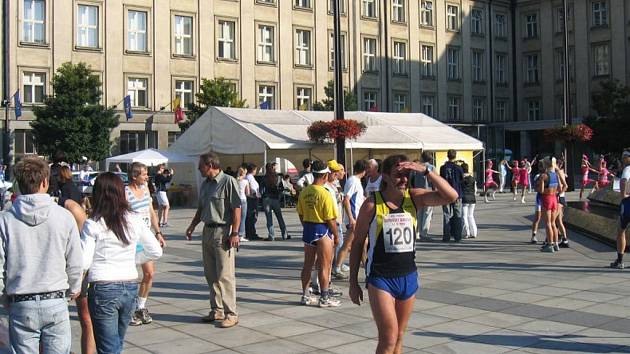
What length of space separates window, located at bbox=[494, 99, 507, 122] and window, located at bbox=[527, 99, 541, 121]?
6.36 ft

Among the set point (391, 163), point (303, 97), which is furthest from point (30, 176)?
point (303, 97)

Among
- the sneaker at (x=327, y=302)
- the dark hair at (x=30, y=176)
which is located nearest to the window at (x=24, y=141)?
the sneaker at (x=327, y=302)

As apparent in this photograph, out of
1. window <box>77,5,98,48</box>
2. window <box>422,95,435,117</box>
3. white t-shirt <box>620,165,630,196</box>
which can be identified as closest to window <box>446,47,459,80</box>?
window <box>422,95,435,117</box>

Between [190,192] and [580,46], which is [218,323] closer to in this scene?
[190,192]

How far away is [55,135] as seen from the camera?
3459cm

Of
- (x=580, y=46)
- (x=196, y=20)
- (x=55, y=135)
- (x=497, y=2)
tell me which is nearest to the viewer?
(x=55, y=135)

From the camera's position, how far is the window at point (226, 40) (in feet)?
144

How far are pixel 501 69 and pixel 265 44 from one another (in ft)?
76.8

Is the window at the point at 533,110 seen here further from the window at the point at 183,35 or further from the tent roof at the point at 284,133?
the window at the point at 183,35

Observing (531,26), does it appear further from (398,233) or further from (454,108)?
(398,233)

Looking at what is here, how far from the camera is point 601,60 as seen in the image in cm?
5378

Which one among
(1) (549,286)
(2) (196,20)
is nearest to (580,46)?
(2) (196,20)

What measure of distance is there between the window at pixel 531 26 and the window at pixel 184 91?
100 ft

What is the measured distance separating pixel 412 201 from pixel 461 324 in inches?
115
